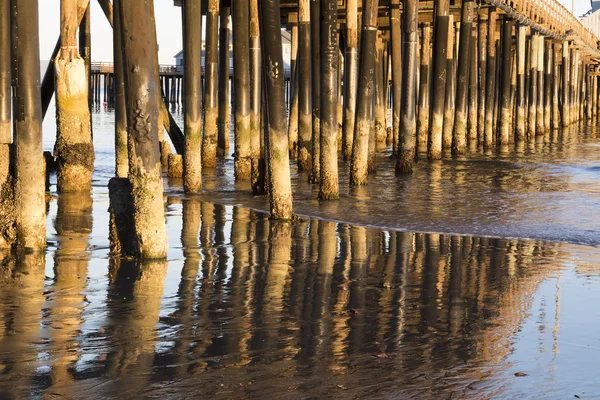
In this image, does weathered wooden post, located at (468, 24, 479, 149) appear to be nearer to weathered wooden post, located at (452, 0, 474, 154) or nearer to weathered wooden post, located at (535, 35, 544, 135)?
weathered wooden post, located at (452, 0, 474, 154)

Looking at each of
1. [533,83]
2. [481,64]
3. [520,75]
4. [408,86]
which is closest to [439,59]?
[408,86]

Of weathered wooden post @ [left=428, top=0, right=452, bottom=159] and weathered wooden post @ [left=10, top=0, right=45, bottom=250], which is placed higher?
weathered wooden post @ [left=428, top=0, right=452, bottom=159]

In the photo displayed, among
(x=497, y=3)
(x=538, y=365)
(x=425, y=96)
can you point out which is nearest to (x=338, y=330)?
(x=538, y=365)

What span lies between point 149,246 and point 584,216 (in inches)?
251

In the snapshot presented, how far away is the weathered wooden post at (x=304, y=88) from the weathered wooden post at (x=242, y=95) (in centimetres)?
77

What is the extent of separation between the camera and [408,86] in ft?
56.6

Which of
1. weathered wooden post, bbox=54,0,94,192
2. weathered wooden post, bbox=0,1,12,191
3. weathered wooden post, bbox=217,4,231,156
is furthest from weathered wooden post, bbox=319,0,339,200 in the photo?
weathered wooden post, bbox=217,4,231,156

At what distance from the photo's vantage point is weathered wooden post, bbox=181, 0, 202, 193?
1321cm

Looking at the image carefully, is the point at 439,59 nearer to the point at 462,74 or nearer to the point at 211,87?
the point at 462,74

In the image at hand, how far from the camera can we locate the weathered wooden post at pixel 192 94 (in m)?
13.2

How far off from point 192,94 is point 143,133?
624cm

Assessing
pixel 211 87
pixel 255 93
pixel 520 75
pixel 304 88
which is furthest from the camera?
pixel 520 75

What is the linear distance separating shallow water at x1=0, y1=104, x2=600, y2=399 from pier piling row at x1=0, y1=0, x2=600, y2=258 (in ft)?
2.40

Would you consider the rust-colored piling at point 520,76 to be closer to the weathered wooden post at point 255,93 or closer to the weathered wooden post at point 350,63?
the weathered wooden post at point 350,63
